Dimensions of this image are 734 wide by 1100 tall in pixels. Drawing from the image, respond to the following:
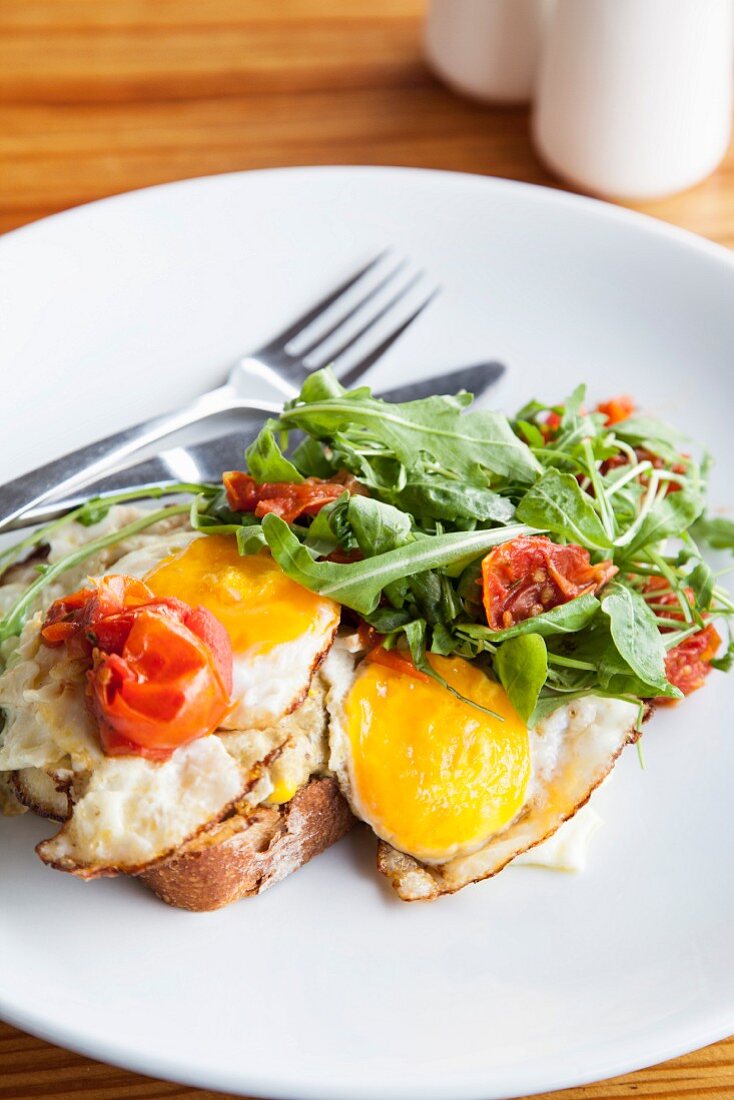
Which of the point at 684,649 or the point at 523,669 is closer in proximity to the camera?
the point at 523,669

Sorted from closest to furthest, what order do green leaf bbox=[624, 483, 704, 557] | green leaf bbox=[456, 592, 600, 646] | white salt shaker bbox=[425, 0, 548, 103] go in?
green leaf bbox=[456, 592, 600, 646] → green leaf bbox=[624, 483, 704, 557] → white salt shaker bbox=[425, 0, 548, 103]

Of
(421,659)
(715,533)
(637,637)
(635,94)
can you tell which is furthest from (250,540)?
(635,94)

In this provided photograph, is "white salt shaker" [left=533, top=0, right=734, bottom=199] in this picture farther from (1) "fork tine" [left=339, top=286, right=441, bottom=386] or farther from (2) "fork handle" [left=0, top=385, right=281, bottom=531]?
(2) "fork handle" [left=0, top=385, right=281, bottom=531]

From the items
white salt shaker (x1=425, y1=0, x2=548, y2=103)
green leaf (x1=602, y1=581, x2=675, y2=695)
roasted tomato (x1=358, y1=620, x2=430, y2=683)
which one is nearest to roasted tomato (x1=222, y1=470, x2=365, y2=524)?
roasted tomato (x1=358, y1=620, x2=430, y2=683)

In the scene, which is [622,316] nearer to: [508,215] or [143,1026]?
[508,215]

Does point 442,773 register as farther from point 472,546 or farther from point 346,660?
point 472,546

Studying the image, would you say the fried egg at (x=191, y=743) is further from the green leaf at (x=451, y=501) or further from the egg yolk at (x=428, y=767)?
the green leaf at (x=451, y=501)
